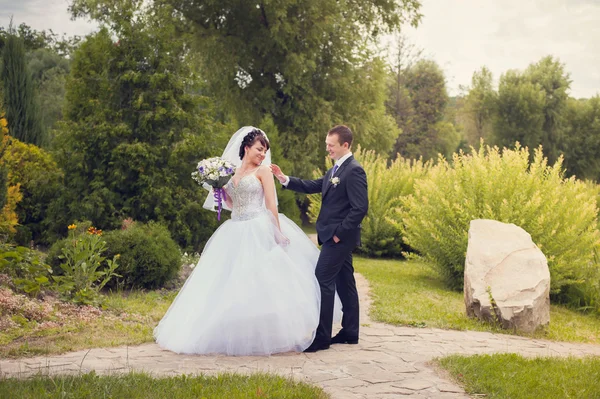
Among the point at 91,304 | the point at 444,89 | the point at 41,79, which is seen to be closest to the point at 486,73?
the point at 444,89

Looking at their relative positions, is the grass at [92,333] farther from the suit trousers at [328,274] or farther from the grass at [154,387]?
the suit trousers at [328,274]

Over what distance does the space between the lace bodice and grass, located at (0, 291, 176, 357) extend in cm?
170

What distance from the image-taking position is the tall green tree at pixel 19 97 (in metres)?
18.5

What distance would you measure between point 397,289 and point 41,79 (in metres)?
33.5

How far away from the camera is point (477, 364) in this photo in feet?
19.9

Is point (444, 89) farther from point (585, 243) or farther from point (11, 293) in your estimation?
point (11, 293)

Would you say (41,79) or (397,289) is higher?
(41,79)

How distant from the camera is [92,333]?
7.08 metres

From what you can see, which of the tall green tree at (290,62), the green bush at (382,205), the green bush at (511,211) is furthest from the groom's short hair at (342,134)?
the tall green tree at (290,62)

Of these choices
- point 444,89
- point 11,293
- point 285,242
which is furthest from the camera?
point 444,89

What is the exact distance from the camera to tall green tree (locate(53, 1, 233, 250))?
12.5 meters

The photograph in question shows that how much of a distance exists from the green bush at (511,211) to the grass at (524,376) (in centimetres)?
420

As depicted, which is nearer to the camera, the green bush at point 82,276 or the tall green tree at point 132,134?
the green bush at point 82,276

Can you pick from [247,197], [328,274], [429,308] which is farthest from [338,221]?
[429,308]
